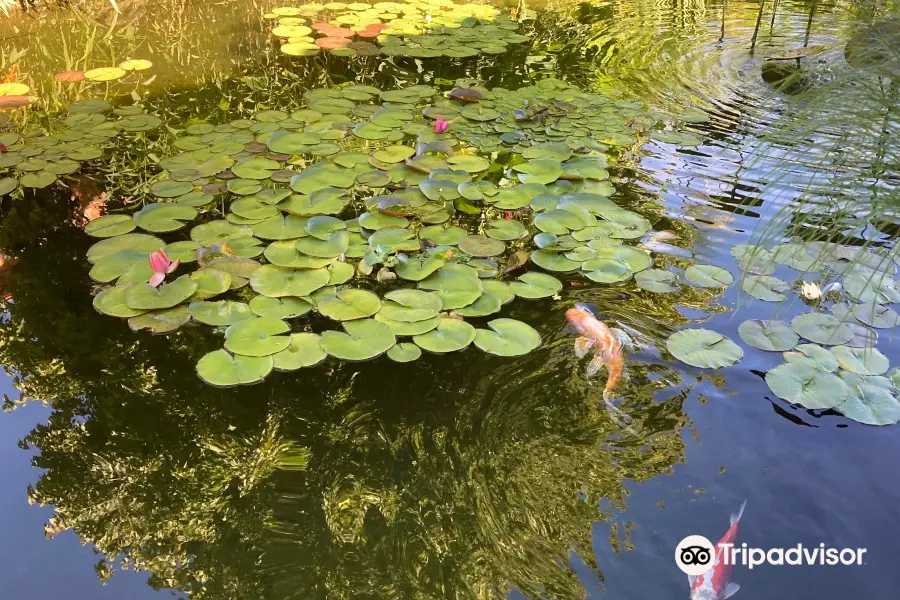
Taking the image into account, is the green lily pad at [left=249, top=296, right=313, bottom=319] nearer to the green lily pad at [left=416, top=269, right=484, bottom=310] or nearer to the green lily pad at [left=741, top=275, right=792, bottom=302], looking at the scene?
the green lily pad at [left=416, top=269, right=484, bottom=310]

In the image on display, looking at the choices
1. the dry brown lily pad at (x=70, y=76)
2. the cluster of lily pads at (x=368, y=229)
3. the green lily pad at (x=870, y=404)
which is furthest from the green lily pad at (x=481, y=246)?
the dry brown lily pad at (x=70, y=76)

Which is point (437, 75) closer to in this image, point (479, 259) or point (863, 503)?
point (479, 259)

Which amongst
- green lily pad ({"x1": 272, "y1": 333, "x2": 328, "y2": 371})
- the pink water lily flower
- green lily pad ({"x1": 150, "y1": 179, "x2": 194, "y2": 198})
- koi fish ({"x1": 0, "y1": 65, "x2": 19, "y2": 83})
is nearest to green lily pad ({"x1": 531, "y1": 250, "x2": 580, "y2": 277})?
green lily pad ({"x1": 272, "y1": 333, "x2": 328, "y2": 371})

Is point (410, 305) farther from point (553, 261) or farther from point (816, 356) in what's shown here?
point (816, 356)

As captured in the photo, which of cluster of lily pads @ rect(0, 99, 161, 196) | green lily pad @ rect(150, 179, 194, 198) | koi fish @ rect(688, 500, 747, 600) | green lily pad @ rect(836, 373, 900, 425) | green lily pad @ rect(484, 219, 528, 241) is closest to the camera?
koi fish @ rect(688, 500, 747, 600)

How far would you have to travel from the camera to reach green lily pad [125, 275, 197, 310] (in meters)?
2.02

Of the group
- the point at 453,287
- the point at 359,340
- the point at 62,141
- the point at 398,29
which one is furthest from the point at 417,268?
the point at 398,29

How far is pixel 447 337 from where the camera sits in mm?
1951

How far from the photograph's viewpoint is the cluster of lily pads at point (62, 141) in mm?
2754

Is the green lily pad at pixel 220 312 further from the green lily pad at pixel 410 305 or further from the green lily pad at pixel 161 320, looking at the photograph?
the green lily pad at pixel 410 305

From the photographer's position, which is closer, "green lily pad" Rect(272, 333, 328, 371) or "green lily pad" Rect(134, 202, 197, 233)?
"green lily pad" Rect(272, 333, 328, 371)

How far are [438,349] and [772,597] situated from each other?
101cm

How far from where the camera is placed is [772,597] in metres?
1.38

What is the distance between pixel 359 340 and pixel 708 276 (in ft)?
4.03
